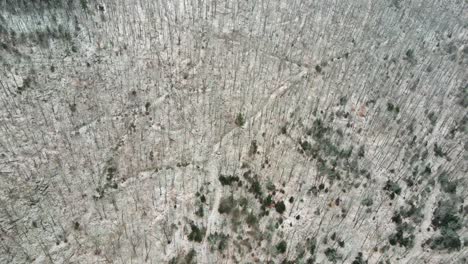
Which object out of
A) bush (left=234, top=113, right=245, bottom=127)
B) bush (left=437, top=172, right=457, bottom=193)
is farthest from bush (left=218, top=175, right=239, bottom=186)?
bush (left=437, top=172, right=457, bottom=193)

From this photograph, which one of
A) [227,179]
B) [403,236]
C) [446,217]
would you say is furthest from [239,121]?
[446,217]

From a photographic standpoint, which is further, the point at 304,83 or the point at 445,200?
the point at 304,83

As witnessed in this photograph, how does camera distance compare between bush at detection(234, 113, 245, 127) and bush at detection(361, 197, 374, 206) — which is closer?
bush at detection(361, 197, 374, 206)

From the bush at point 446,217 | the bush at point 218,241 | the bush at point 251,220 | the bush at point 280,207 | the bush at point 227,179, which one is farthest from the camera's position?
the bush at point 227,179

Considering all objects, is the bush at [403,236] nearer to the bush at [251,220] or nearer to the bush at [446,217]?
the bush at [446,217]

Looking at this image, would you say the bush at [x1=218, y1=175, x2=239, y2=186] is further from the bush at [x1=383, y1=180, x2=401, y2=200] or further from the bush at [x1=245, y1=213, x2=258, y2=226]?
the bush at [x1=383, y1=180, x2=401, y2=200]

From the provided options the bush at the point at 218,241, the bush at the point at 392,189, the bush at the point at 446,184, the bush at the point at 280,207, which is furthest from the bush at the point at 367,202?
the bush at the point at 218,241

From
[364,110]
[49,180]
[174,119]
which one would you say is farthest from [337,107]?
[49,180]

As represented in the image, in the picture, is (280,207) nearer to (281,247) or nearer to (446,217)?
(281,247)

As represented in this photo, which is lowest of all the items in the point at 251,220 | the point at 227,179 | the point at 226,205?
the point at 251,220

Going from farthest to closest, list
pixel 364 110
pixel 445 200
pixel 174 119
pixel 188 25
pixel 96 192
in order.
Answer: pixel 188 25
pixel 364 110
pixel 174 119
pixel 445 200
pixel 96 192

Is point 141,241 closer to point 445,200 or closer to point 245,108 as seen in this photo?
point 245,108
